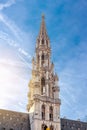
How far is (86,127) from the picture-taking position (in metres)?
114

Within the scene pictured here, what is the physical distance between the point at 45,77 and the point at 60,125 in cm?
1707

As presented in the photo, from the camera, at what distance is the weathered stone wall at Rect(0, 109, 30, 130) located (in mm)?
100438

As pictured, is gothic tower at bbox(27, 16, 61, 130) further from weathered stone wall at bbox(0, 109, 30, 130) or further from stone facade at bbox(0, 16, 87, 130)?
weathered stone wall at bbox(0, 109, 30, 130)

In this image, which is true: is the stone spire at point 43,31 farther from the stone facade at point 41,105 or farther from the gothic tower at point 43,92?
the stone facade at point 41,105

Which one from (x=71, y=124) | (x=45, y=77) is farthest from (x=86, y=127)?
(x=45, y=77)

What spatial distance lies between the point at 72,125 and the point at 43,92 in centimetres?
1571

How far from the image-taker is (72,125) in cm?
11150

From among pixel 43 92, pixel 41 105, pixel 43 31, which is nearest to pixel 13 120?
pixel 41 105

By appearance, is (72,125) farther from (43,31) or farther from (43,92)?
(43,31)

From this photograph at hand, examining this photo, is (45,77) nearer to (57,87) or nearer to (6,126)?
(57,87)

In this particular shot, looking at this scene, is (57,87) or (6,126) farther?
(57,87)

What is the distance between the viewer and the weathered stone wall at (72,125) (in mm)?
109438

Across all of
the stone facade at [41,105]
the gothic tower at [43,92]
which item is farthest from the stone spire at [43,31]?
the stone facade at [41,105]

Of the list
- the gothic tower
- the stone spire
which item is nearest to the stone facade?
the gothic tower
